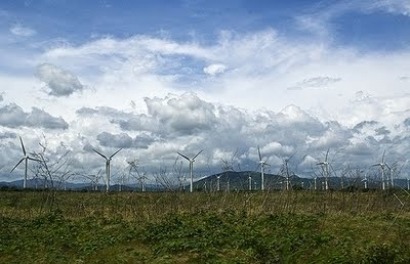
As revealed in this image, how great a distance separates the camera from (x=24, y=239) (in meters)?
17.0

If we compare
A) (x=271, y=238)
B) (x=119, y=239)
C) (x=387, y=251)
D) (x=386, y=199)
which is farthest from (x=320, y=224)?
(x=386, y=199)

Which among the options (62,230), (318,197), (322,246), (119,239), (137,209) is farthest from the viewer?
(318,197)

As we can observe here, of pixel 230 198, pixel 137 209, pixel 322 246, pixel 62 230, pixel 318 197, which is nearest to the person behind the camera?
pixel 322 246

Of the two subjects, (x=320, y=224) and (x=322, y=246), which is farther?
(x=320, y=224)

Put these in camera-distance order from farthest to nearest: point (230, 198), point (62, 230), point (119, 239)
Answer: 1. point (230, 198)
2. point (62, 230)
3. point (119, 239)

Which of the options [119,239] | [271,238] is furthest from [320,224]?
[119,239]

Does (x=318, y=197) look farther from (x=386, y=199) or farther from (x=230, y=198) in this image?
(x=230, y=198)

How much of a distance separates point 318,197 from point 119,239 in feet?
53.1

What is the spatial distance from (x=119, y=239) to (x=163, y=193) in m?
7.52

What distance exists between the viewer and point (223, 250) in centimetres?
1477

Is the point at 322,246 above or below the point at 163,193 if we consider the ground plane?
below

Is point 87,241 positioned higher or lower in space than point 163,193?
lower

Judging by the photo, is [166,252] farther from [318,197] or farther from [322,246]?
[318,197]

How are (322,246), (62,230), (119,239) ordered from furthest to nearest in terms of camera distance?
(62,230)
(119,239)
(322,246)
